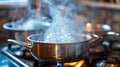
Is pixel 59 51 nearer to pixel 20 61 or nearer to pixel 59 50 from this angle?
pixel 59 50

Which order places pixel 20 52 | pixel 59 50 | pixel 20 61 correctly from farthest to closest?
1. pixel 20 52
2. pixel 20 61
3. pixel 59 50

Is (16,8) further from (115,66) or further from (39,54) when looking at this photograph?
(115,66)

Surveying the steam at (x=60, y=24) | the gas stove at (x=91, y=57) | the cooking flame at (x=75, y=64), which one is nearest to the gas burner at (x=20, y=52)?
the gas stove at (x=91, y=57)

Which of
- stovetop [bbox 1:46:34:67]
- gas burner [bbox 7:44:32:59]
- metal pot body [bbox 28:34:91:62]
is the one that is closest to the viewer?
metal pot body [bbox 28:34:91:62]

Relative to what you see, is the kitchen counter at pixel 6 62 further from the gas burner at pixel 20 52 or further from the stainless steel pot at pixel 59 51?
the stainless steel pot at pixel 59 51

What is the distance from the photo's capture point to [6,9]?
1628 mm

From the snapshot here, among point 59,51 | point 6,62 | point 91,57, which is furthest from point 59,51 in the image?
point 6,62

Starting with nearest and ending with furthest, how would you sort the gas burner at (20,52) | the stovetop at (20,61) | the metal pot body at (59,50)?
the metal pot body at (59,50), the stovetop at (20,61), the gas burner at (20,52)

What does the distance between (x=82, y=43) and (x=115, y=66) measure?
0.14 metres

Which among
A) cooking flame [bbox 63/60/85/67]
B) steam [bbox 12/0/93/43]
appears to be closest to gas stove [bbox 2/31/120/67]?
cooking flame [bbox 63/60/85/67]

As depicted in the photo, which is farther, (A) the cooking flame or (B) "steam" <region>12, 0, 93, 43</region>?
(B) "steam" <region>12, 0, 93, 43</region>

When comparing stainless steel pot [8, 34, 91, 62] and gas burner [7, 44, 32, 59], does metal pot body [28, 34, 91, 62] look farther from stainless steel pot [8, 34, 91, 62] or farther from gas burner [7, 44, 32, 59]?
gas burner [7, 44, 32, 59]

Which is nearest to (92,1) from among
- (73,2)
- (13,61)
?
(73,2)

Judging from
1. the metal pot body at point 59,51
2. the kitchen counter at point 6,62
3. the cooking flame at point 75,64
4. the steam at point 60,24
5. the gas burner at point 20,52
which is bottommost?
the kitchen counter at point 6,62
